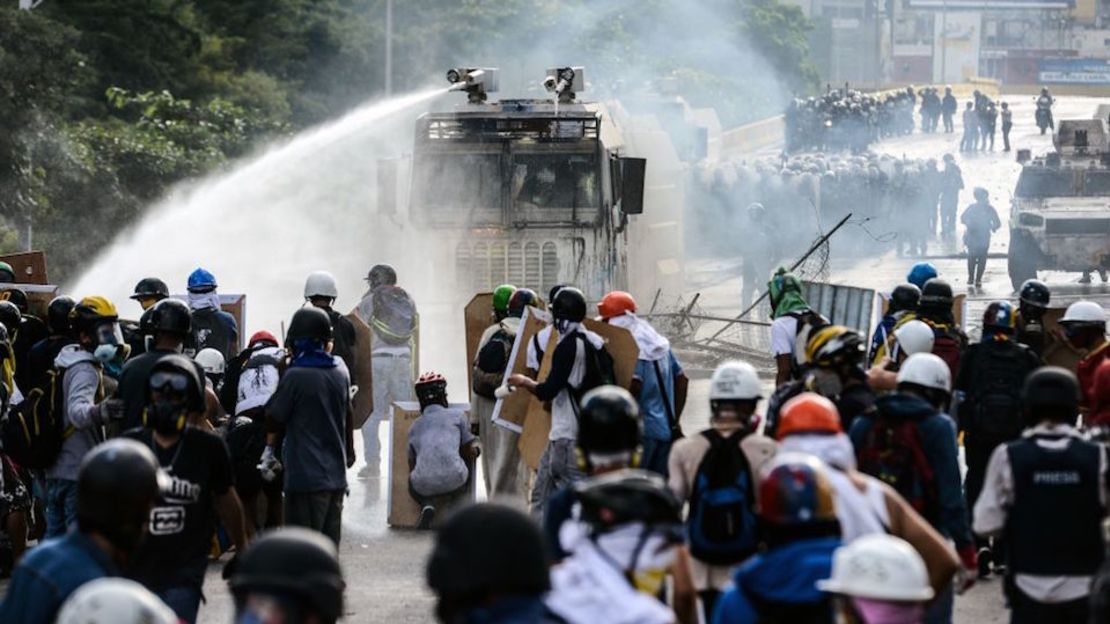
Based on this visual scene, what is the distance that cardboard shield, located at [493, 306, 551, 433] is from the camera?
11.8 metres

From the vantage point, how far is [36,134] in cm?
3200

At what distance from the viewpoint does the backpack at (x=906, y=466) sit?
787cm

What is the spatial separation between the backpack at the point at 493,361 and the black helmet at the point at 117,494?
658 centimetres

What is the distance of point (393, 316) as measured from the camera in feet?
51.7

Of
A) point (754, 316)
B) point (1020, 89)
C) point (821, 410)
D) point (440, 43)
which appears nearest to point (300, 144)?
point (754, 316)

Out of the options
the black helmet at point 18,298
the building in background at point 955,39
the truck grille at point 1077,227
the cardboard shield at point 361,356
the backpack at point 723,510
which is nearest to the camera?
the backpack at point 723,510

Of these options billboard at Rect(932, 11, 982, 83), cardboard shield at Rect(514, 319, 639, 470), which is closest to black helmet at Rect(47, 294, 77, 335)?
cardboard shield at Rect(514, 319, 639, 470)

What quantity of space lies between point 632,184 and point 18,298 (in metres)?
8.45

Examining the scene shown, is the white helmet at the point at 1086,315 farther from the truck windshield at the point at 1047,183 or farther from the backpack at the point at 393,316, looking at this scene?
the truck windshield at the point at 1047,183

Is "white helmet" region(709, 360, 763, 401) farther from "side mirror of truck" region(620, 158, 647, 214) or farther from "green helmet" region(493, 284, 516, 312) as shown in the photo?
"side mirror of truck" region(620, 158, 647, 214)

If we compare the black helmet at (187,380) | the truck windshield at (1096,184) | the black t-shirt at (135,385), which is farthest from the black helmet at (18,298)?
the truck windshield at (1096,184)

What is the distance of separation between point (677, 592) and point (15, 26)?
26768 millimetres

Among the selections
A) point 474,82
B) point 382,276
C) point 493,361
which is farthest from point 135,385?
point 474,82

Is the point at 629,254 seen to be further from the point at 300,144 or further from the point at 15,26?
the point at 300,144
